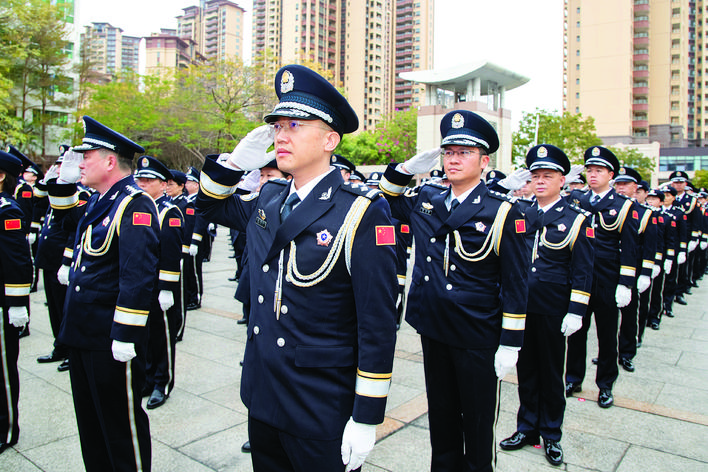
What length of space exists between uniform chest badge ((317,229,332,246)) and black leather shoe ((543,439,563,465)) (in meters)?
3.08

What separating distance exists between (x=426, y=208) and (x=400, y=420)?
84.1 inches

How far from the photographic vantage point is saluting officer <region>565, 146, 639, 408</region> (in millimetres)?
5508

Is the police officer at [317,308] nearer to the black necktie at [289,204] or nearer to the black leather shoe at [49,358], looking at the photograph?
the black necktie at [289,204]

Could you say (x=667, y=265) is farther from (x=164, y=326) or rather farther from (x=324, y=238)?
(x=324, y=238)

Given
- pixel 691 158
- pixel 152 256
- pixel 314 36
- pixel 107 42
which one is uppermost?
pixel 107 42

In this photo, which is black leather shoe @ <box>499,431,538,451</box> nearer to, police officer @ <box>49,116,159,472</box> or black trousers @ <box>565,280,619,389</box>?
black trousers @ <box>565,280,619,389</box>

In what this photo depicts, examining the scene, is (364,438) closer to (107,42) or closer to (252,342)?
(252,342)

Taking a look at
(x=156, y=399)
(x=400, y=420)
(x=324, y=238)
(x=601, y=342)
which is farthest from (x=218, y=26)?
(x=324, y=238)

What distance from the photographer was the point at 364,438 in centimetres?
209

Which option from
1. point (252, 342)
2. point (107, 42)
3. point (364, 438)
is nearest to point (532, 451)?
point (364, 438)

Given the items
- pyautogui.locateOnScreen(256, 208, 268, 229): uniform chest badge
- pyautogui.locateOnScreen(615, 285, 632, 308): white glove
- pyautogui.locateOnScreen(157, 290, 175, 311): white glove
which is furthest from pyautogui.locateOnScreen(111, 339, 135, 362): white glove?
pyautogui.locateOnScreen(615, 285, 632, 308): white glove

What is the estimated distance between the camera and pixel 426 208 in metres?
3.83

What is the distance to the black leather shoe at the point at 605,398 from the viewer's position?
529 centimetres

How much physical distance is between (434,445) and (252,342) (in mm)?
1812
